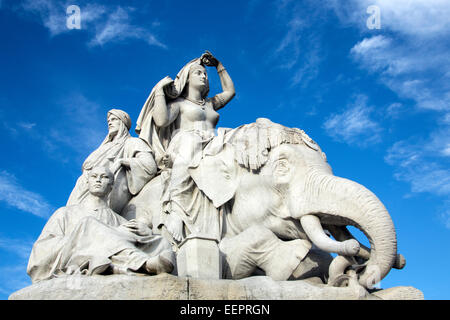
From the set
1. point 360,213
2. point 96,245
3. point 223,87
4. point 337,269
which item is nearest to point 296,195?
point 360,213

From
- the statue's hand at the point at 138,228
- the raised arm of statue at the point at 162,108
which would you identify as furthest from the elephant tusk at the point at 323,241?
the raised arm of statue at the point at 162,108

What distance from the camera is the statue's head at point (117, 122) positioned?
865 centimetres

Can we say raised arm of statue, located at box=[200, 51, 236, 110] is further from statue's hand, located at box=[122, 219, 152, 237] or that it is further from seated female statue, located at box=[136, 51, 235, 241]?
statue's hand, located at box=[122, 219, 152, 237]

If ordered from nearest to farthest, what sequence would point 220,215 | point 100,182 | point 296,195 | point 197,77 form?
point 296,195, point 100,182, point 220,215, point 197,77

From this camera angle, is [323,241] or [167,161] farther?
[167,161]

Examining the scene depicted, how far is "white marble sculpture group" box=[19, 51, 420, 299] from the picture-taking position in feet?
19.7

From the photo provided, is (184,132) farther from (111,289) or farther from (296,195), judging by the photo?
(111,289)

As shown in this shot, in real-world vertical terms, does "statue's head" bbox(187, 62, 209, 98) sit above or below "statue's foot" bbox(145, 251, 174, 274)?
above

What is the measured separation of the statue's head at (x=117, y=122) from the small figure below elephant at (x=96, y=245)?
170cm

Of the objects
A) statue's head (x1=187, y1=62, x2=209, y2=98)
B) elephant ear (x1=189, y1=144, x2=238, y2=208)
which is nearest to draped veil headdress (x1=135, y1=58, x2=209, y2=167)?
statue's head (x1=187, y1=62, x2=209, y2=98)

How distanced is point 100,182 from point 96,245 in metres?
1.20

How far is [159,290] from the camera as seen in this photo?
5.35m

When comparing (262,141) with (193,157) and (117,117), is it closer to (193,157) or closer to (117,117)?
(193,157)

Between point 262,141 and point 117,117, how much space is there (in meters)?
2.80
